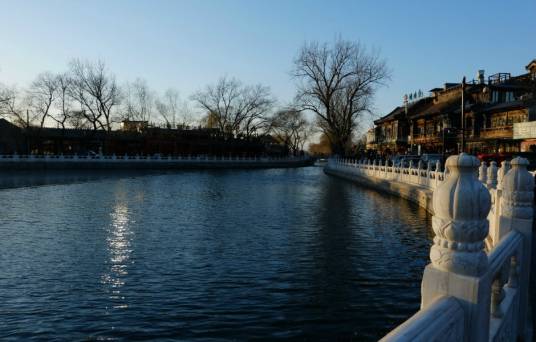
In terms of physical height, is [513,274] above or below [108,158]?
below

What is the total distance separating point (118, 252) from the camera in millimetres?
10562

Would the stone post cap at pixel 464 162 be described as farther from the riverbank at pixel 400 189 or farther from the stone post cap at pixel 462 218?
the riverbank at pixel 400 189

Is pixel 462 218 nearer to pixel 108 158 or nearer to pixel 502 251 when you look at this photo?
pixel 502 251

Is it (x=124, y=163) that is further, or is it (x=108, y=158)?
(x=108, y=158)

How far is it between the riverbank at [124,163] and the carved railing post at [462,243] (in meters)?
57.8

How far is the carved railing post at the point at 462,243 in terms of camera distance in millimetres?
2293

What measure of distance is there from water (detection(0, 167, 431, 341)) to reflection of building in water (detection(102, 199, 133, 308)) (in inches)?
1.2

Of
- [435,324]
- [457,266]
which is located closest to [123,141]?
[457,266]

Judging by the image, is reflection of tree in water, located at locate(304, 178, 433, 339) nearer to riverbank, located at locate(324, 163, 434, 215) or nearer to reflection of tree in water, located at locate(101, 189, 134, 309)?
riverbank, located at locate(324, 163, 434, 215)

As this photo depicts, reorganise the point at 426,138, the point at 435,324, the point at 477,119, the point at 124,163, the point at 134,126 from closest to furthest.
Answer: the point at 435,324 < the point at 477,119 < the point at 426,138 < the point at 124,163 < the point at 134,126

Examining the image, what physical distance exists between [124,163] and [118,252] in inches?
1968

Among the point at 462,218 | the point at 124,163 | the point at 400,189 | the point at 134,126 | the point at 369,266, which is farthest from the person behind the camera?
the point at 134,126

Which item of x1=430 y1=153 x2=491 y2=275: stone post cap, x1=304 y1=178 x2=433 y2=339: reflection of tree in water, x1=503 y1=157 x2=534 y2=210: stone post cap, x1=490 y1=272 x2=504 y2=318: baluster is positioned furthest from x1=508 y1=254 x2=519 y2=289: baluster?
x1=304 y1=178 x2=433 y2=339: reflection of tree in water

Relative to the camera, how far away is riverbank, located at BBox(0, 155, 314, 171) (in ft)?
171
